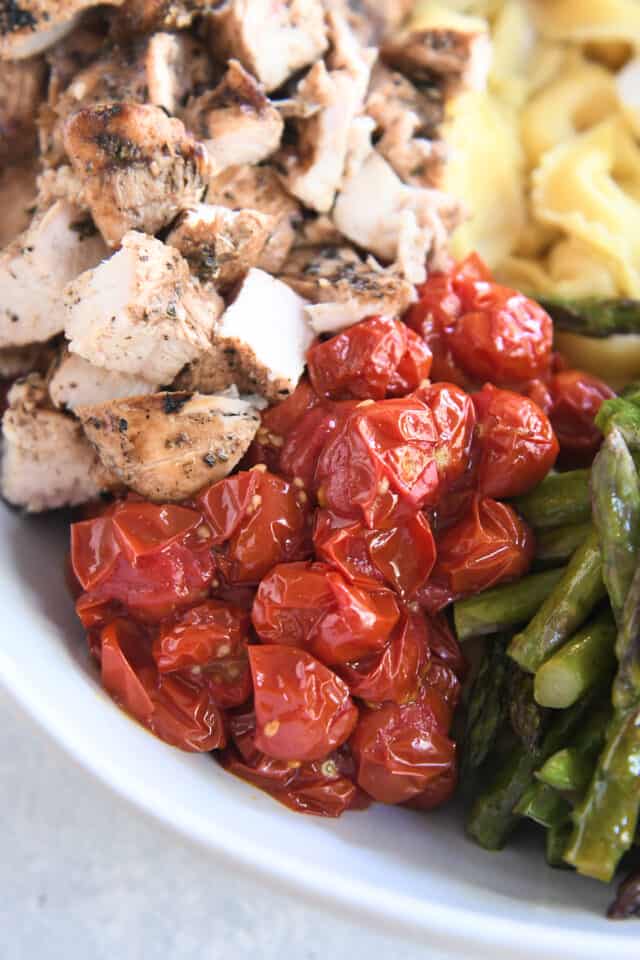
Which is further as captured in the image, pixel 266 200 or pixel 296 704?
pixel 266 200

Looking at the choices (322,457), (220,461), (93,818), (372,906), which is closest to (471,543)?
(322,457)

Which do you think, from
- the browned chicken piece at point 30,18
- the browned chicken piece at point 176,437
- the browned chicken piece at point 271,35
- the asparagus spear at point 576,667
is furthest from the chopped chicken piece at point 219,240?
the asparagus spear at point 576,667

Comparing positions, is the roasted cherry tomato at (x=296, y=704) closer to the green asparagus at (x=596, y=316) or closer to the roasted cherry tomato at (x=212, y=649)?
the roasted cherry tomato at (x=212, y=649)

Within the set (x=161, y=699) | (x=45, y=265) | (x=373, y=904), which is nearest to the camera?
(x=373, y=904)

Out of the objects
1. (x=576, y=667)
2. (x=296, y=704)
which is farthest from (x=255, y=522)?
(x=576, y=667)

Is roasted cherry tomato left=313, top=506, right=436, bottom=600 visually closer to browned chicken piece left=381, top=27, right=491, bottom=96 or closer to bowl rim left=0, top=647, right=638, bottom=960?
bowl rim left=0, top=647, right=638, bottom=960

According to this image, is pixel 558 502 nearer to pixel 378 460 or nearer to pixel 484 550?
pixel 484 550
